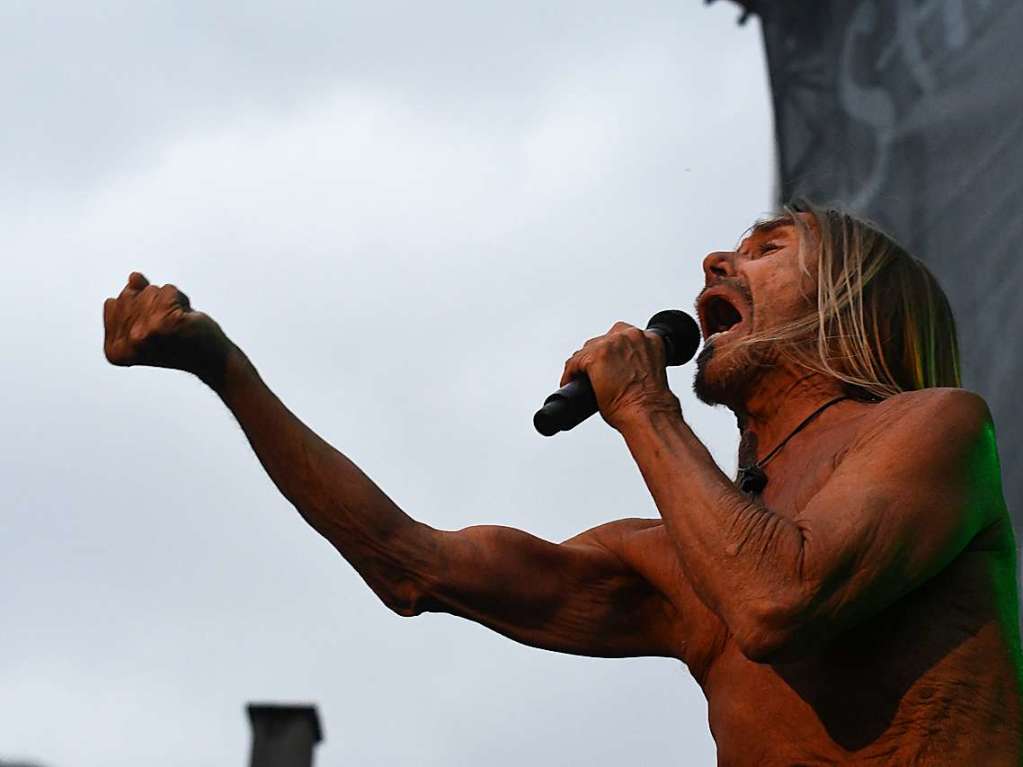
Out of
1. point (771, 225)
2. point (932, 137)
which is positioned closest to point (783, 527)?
point (771, 225)

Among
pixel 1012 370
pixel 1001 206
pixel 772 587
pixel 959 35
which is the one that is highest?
pixel 959 35

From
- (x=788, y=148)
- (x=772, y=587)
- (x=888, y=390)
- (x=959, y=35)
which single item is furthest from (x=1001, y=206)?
(x=772, y=587)

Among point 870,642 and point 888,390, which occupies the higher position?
point 888,390

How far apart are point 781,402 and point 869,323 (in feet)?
0.78

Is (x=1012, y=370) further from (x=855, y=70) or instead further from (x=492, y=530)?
(x=492, y=530)

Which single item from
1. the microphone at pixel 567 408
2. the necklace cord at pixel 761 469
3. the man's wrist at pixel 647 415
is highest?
the microphone at pixel 567 408

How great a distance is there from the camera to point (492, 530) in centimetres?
391

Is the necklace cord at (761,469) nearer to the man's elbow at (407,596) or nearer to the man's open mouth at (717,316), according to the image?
the man's open mouth at (717,316)

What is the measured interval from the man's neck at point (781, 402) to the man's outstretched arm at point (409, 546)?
318mm

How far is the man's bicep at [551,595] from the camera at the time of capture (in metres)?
3.82

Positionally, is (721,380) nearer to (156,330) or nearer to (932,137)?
(156,330)

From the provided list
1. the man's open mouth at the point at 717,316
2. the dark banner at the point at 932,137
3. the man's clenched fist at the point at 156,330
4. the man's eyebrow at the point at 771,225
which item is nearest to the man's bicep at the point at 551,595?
the man's open mouth at the point at 717,316

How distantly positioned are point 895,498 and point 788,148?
37.8 feet

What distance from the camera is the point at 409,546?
12.5 feet
